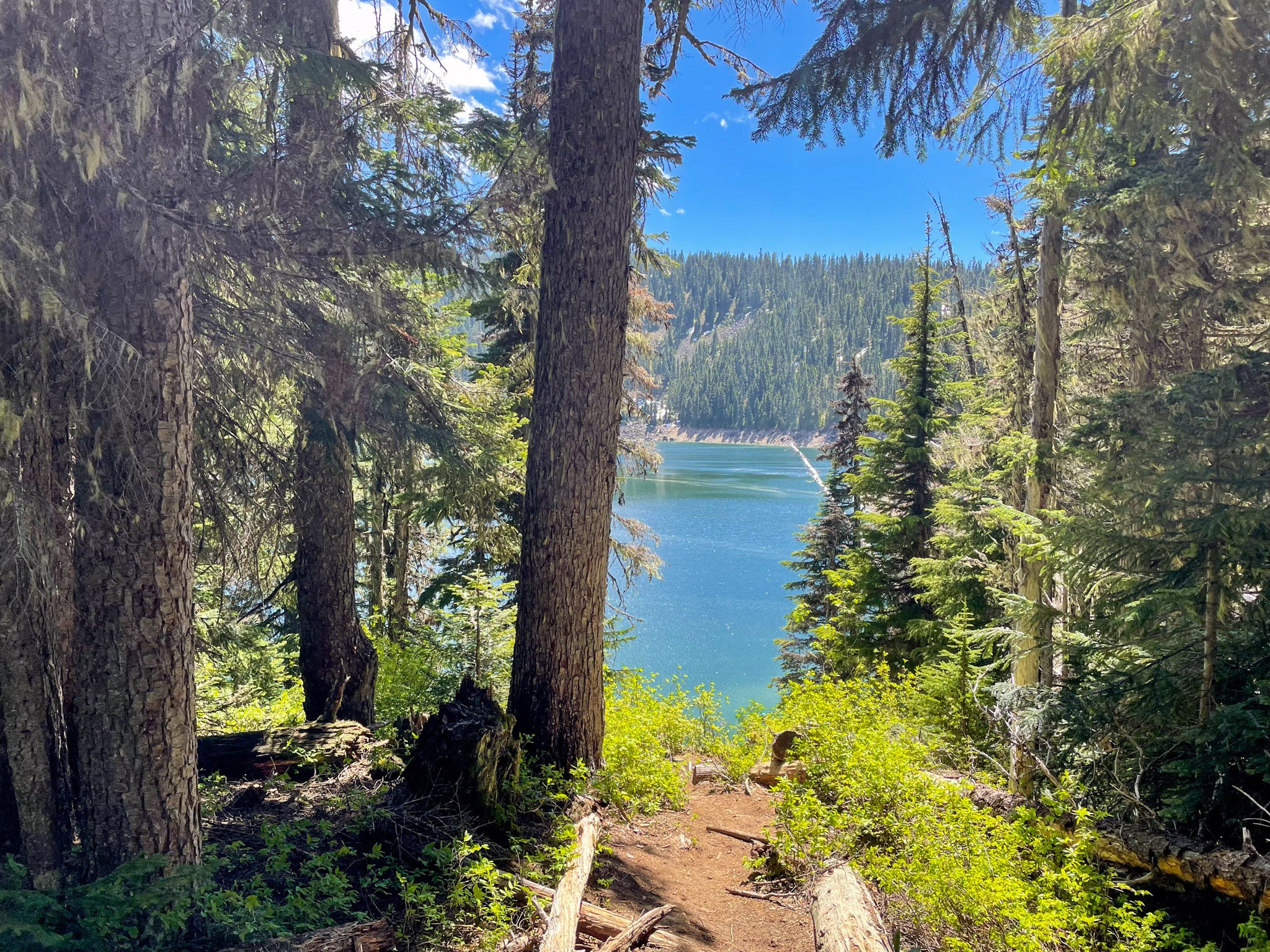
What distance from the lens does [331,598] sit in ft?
17.3

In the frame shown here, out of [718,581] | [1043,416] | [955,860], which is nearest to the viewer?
[955,860]

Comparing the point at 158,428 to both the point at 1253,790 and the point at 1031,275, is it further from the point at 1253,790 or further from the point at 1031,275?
the point at 1031,275

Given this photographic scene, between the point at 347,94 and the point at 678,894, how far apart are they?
16.4 ft

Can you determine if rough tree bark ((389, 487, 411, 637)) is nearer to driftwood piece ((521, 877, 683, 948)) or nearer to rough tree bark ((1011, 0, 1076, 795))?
driftwood piece ((521, 877, 683, 948))

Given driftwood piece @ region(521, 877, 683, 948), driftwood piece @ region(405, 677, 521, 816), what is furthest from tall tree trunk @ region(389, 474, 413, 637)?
driftwood piece @ region(521, 877, 683, 948)

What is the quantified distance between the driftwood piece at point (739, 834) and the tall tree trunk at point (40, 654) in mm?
3705

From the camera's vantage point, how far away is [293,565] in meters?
5.37

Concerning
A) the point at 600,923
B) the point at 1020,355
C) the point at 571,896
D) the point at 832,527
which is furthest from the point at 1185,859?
the point at 832,527

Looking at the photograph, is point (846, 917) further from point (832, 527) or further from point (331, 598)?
point (832, 527)

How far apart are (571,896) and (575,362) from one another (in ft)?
9.12

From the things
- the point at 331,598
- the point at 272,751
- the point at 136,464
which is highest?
the point at 136,464

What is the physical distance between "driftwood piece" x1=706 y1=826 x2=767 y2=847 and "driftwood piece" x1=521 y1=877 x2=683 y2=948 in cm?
173

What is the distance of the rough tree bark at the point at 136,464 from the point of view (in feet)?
7.75

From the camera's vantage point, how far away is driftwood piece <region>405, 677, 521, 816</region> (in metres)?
3.54
